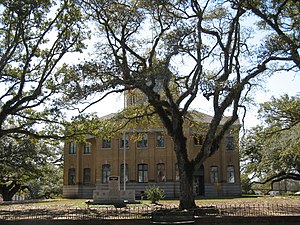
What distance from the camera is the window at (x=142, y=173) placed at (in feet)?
172

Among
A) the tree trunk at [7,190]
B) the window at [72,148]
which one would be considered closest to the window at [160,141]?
the window at [72,148]

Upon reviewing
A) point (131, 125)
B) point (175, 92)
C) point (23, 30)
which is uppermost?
point (23, 30)

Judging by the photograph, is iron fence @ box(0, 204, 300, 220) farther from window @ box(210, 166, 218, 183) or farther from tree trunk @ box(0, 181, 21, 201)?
tree trunk @ box(0, 181, 21, 201)

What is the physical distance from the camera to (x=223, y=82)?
Answer: 70.1 feet

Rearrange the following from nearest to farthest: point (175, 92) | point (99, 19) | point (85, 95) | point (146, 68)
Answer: point (85, 95)
point (146, 68)
point (99, 19)
point (175, 92)

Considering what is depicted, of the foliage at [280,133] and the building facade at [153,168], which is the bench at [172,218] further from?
the building facade at [153,168]

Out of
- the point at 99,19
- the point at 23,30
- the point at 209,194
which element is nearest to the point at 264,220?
the point at 99,19

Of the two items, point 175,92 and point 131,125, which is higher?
point 175,92

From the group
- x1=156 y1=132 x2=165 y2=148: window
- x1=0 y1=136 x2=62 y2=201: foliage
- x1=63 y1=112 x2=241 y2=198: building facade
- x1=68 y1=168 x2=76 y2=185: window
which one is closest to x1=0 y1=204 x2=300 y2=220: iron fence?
x1=0 y1=136 x2=62 y2=201: foliage

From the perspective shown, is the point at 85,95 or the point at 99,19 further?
the point at 99,19

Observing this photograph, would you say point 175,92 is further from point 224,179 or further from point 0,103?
point 224,179

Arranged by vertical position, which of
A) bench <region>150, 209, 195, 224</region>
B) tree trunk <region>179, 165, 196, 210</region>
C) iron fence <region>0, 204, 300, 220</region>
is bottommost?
iron fence <region>0, 204, 300, 220</region>

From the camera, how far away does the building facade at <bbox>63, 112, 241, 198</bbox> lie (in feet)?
171

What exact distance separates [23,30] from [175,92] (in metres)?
9.46
